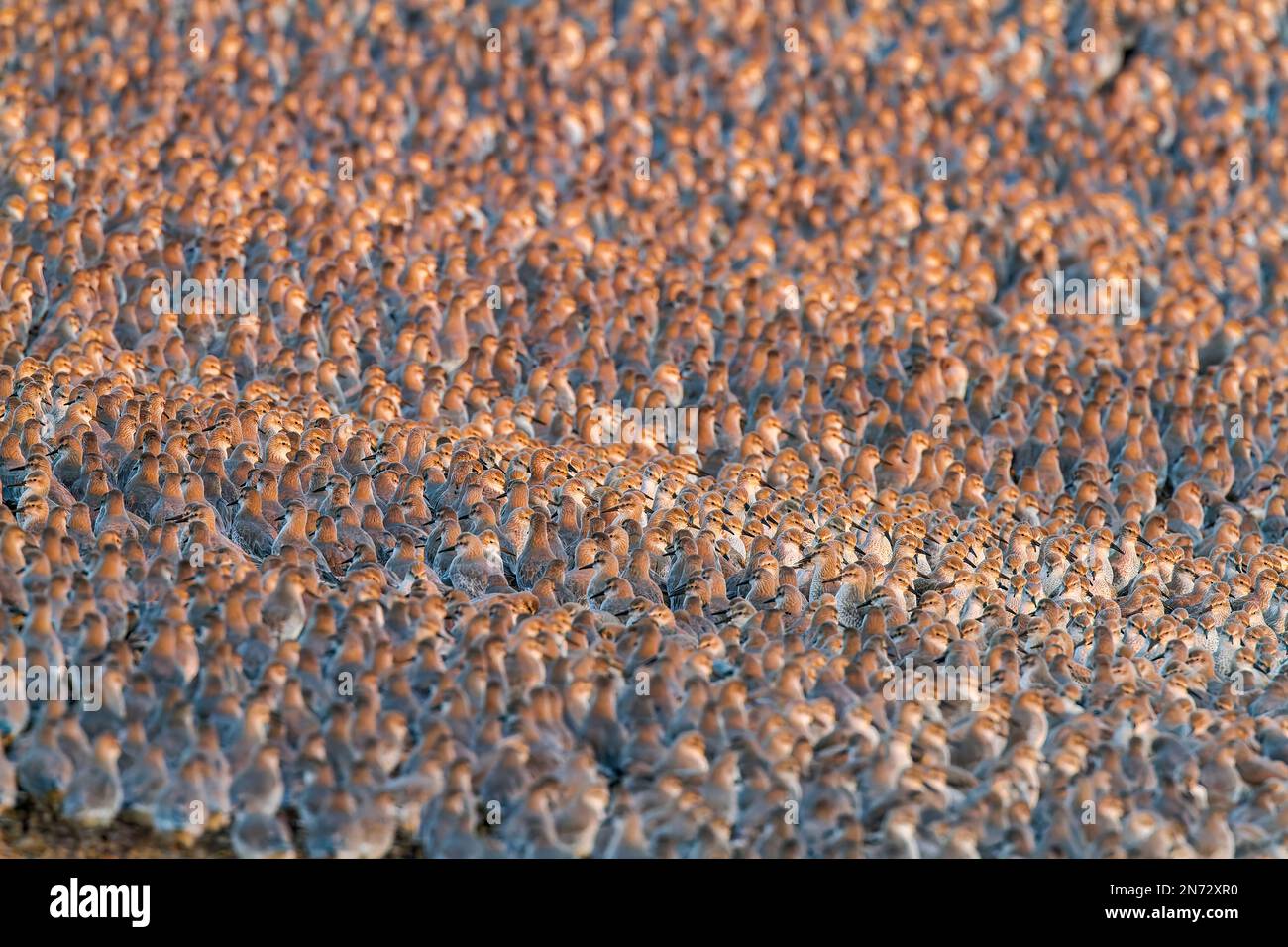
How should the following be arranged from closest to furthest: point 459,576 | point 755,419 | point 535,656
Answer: point 535,656
point 459,576
point 755,419

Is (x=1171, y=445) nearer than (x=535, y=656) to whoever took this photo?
No

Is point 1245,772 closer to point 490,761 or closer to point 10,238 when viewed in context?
point 490,761
